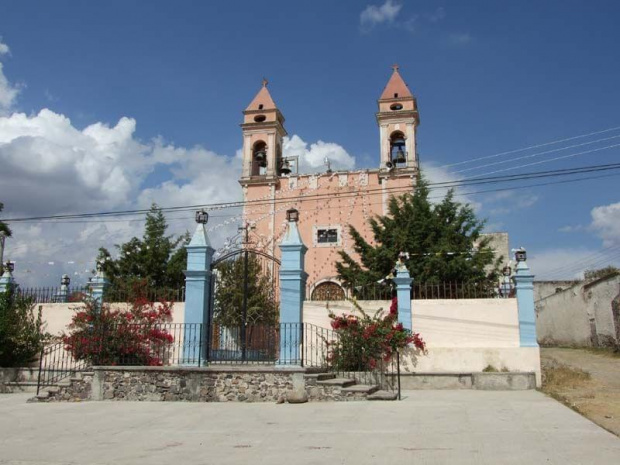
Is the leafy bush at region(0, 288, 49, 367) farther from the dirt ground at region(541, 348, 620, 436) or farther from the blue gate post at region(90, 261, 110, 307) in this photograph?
the dirt ground at region(541, 348, 620, 436)

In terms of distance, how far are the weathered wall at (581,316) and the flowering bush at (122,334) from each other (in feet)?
60.7

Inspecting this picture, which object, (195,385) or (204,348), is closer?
(195,385)

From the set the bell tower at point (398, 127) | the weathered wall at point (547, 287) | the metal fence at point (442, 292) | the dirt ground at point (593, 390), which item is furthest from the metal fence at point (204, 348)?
the weathered wall at point (547, 287)

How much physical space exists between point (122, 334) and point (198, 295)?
1.92 m

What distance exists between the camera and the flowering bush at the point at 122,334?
1236 cm

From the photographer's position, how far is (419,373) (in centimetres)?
1213

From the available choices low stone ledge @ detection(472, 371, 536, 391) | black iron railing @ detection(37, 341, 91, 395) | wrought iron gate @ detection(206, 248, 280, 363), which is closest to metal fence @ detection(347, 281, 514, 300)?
low stone ledge @ detection(472, 371, 536, 391)

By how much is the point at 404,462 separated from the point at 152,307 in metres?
9.26

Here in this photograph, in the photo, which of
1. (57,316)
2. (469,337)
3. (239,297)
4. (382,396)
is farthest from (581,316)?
(57,316)

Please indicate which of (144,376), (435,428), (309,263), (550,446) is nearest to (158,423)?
(144,376)

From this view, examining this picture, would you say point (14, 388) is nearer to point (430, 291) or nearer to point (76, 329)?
point (76, 329)

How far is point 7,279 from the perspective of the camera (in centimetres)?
1430

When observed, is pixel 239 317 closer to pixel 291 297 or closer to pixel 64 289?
pixel 291 297

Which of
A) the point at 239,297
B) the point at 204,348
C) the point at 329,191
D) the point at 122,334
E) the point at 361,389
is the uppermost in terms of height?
the point at 329,191
